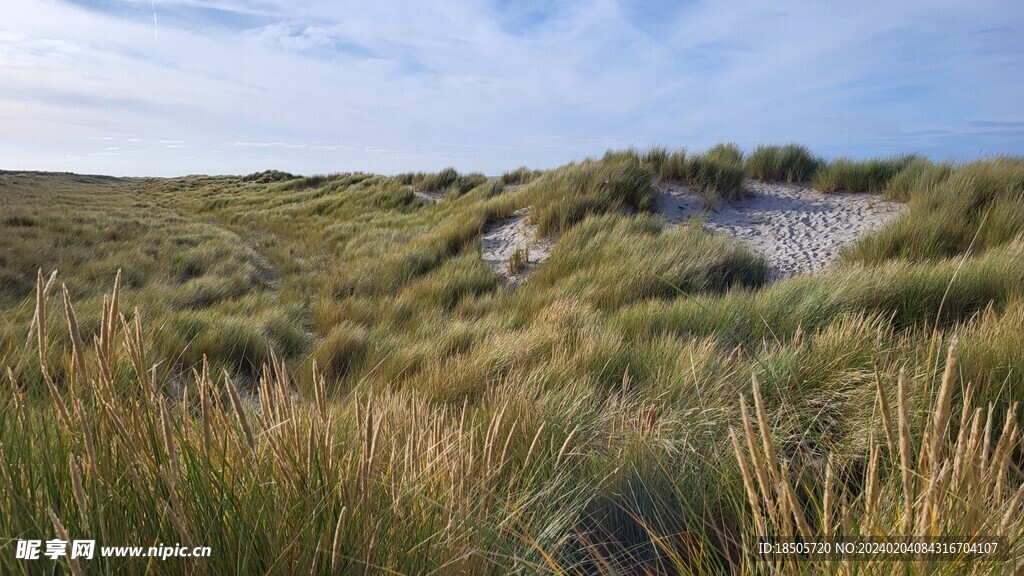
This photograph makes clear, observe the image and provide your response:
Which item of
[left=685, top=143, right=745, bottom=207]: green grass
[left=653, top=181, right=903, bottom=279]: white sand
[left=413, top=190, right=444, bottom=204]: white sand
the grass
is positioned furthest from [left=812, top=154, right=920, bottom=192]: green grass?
[left=413, top=190, right=444, bottom=204]: white sand

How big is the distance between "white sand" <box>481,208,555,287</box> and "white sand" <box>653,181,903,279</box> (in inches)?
80.1

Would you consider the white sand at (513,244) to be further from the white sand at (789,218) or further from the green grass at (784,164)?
the green grass at (784,164)

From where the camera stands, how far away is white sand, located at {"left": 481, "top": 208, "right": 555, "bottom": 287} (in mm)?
6952

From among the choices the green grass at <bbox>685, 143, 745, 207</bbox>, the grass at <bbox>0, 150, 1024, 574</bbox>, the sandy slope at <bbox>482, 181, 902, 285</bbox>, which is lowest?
the grass at <bbox>0, 150, 1024, 574</bbox>

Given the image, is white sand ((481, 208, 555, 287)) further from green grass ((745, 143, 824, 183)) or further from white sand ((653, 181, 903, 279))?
green grass ((745, 143, 824, 183))

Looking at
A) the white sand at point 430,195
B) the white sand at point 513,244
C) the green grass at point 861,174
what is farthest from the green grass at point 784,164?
the white sand at point 430,195

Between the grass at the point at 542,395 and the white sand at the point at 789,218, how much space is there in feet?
1.46

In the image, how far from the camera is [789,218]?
24.6 ft

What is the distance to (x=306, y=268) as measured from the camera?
9.47 meters

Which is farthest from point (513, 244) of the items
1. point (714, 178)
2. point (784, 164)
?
point (784, 164)

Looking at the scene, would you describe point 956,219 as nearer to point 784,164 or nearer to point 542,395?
point 784,164

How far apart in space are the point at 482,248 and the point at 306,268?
11.9 feet

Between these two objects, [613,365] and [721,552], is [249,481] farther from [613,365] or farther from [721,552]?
[613,365]

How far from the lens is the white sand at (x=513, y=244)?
6952 millimetres
